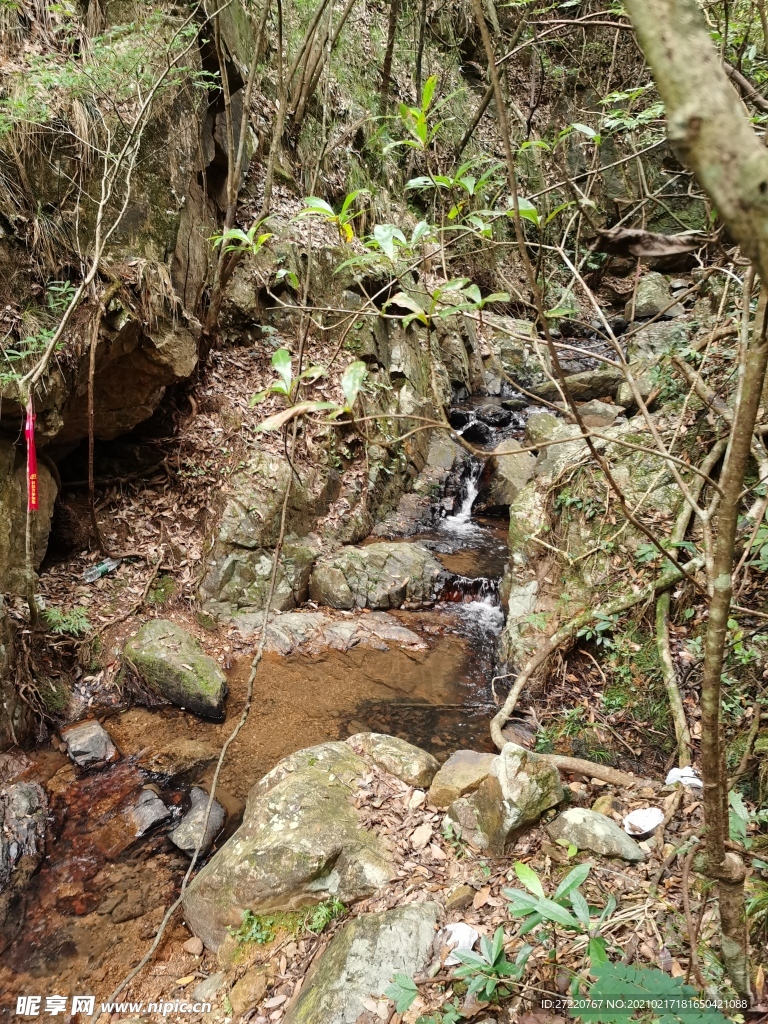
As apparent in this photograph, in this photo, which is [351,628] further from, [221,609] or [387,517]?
[387,517]

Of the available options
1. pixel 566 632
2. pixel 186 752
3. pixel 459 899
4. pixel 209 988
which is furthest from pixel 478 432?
pixel 209 988

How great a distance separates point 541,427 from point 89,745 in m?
8.18

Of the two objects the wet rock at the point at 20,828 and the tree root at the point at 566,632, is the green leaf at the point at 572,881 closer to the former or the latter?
the tree root at the point at 566,632

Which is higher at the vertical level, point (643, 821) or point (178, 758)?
point (643, 821)

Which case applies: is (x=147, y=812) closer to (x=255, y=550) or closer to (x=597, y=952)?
(x=255, y=550)

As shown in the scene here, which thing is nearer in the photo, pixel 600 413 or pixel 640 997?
pixel 640 997

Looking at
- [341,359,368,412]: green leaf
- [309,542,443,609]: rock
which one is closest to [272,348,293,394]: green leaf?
[341,359,368,412]: green leaf

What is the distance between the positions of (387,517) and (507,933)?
20.7 ft

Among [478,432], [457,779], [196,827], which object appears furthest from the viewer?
[478,432]

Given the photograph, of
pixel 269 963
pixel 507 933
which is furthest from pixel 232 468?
pixel 507 933

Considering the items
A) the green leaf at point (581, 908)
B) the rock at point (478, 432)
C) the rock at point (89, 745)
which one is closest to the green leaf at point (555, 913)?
the green leaf at point (581, 908)

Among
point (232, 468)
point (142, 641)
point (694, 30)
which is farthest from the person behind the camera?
point (232, 468)

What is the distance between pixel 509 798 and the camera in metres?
2.73

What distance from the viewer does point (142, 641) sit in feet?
16.8
